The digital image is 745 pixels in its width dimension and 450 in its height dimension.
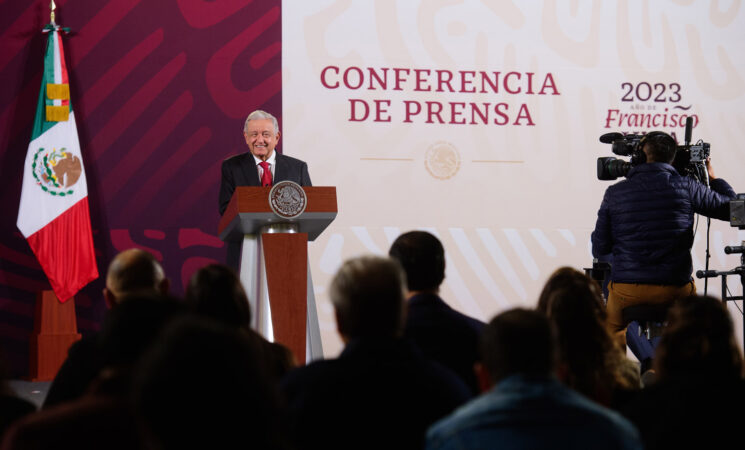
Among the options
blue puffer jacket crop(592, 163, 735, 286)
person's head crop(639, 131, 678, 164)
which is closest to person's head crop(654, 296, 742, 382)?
blue puffer jacket crop(592, 163, 735, 286)

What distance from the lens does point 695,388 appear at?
153 cm

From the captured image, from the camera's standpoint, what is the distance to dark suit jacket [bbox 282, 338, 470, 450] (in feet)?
4.75

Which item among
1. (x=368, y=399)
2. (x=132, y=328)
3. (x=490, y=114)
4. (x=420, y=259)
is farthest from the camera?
(x=490, y=114)

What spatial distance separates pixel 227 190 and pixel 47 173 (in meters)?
1.78

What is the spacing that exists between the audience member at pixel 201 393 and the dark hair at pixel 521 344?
52cm

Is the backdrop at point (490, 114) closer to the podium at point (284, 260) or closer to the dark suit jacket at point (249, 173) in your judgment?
the dark suit jacket at point (249, 173)

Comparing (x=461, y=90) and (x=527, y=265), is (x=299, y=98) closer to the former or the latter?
(x=461, y=90)

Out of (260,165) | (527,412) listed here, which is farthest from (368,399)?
(260,165)

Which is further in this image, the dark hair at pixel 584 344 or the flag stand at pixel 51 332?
the flag stand at pixel 51 332

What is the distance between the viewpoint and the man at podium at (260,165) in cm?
446

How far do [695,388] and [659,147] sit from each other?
8.82 ft

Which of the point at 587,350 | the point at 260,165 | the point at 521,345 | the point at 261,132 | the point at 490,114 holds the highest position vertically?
the point at 490,114

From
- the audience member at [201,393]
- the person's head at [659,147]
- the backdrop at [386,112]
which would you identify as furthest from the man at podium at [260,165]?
the audience member at [201,393]

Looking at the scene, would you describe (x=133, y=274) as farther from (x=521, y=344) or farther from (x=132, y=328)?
(x=521, y=344)
